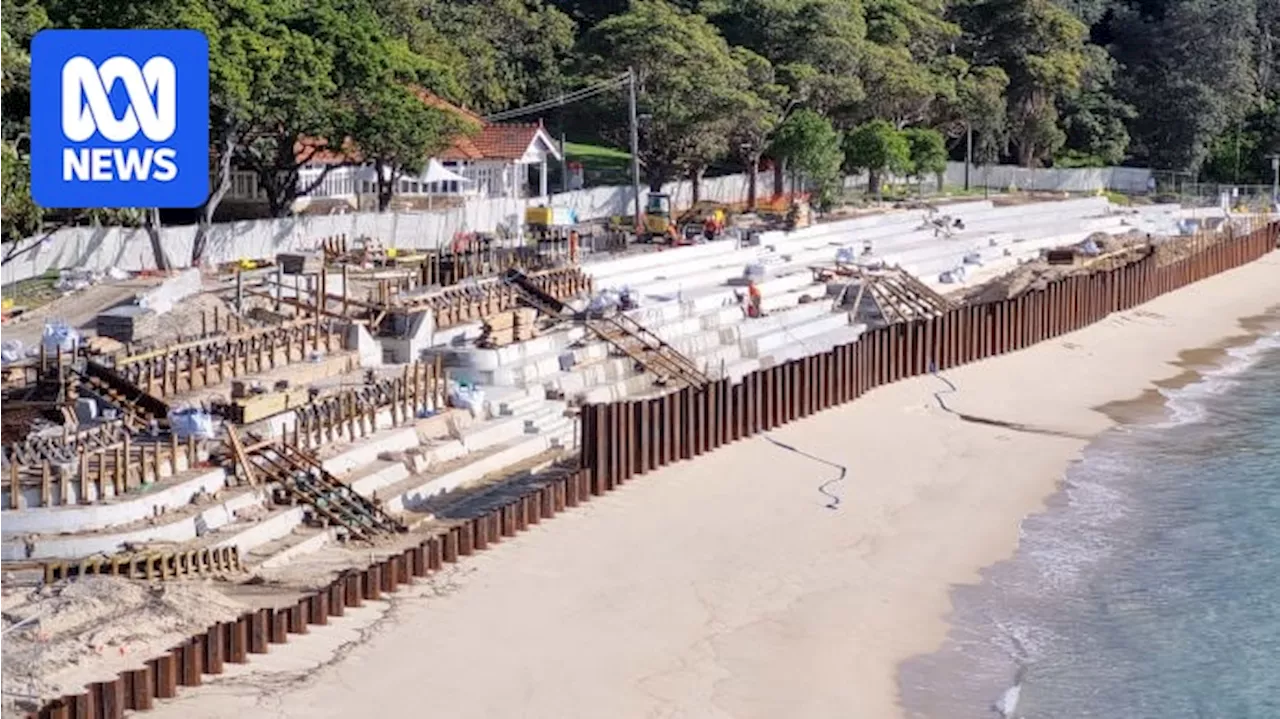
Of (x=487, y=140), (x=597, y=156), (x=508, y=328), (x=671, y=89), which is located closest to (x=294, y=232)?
(x=508, y=328)

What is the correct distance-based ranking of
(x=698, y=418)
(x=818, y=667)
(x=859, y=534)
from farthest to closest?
(x=698, y=418)
(x=859, y=534)
(x=818, y=667)

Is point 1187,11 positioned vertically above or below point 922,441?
above

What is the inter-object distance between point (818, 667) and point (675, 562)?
4.60 m

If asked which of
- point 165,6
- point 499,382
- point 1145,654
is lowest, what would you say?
point 1145,654

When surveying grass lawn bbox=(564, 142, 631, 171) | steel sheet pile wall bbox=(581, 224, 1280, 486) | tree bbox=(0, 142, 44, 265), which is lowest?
steel sheet pile wall bbox=(581, 224, 1280, 486)

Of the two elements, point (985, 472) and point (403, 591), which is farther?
point (985, 472)

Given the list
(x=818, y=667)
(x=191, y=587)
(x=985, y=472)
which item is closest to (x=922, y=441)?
(x=985, y=472)

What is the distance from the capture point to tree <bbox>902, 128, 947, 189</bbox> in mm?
81000

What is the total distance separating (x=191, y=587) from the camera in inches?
1035

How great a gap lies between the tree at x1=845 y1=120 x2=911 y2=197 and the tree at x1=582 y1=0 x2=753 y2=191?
20.0 feet

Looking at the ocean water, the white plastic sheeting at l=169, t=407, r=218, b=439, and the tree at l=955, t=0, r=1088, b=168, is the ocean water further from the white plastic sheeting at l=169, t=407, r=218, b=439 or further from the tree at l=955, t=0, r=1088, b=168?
the tree at l=955, t=0, r=1088, b=168

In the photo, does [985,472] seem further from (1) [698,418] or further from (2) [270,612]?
(2) [270,612]

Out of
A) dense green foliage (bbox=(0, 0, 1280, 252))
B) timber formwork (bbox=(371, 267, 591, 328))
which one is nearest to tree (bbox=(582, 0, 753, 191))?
dense green foliage (bbox=(0, 0, 1280, 252))

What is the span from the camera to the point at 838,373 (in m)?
44.0
